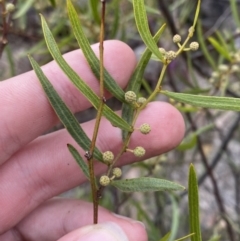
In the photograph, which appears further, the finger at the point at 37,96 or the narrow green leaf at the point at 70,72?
the finger at the point at 37,96

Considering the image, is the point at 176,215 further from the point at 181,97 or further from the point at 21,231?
the point at 181,97

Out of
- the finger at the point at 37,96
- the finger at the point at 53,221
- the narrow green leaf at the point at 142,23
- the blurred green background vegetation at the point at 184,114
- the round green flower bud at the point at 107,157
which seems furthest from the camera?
the blurred green background vegetation at the point at 184,114

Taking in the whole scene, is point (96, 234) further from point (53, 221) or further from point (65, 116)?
point (53, 221)

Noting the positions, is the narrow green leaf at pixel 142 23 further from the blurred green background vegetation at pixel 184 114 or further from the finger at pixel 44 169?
the blurred green background vegetation at pixel 184 114

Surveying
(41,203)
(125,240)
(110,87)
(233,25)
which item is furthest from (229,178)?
(110,87)

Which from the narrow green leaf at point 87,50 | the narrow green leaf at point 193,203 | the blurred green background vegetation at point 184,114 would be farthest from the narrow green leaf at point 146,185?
the blurred green background vegetation at point 184,114

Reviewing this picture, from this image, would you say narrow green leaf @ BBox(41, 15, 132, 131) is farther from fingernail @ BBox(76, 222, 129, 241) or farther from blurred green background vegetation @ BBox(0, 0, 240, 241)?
blurred green background vegetation @ BBox(0, 0, 240, 241)

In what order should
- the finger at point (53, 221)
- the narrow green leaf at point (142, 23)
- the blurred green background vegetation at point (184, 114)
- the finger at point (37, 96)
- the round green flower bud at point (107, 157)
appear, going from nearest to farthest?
the narrow green leaf at point (142, 23) < the round green flower bud at point (107, 157) < the finger at point (37, 96) < the finger at point (53, 221) < the blurred green background vegetation at point (184, 114)
